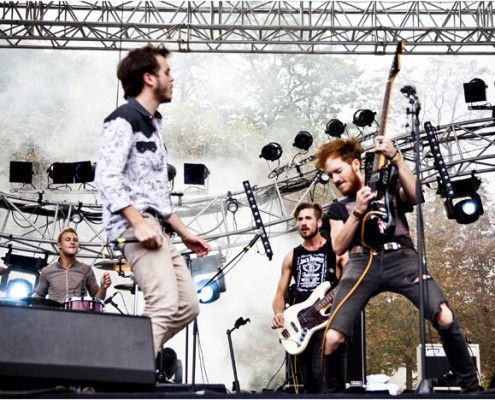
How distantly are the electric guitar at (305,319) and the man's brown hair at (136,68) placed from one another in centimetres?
275

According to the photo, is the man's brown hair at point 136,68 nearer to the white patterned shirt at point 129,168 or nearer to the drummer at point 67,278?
the white patterned shirt at point 129,168

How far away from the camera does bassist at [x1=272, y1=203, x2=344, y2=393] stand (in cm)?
630

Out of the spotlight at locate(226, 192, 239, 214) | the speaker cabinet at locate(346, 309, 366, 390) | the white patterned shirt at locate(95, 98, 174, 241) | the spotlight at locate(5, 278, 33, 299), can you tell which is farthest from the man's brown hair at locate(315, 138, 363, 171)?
the spotlight at locate(226, 192, 239, 214)

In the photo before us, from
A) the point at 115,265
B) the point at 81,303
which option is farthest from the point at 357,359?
the point at 115,265

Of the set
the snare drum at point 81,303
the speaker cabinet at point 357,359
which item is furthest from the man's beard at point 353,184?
the snare drum at point 81,303

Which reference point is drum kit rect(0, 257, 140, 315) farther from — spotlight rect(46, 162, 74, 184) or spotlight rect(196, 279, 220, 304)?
spotlight rect(46, 162, 74, 184)

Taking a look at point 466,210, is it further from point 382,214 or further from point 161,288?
point 161,288

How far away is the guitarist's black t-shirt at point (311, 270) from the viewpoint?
256 inches

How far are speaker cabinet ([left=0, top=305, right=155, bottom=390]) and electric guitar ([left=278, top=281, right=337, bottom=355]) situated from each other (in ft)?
10.7

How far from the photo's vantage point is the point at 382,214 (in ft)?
14.9

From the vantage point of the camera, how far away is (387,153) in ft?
14.6

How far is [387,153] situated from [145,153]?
1373 millimetres

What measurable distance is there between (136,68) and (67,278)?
4163 mm

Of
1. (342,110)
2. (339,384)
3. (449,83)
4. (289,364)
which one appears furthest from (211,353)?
(339,384)
